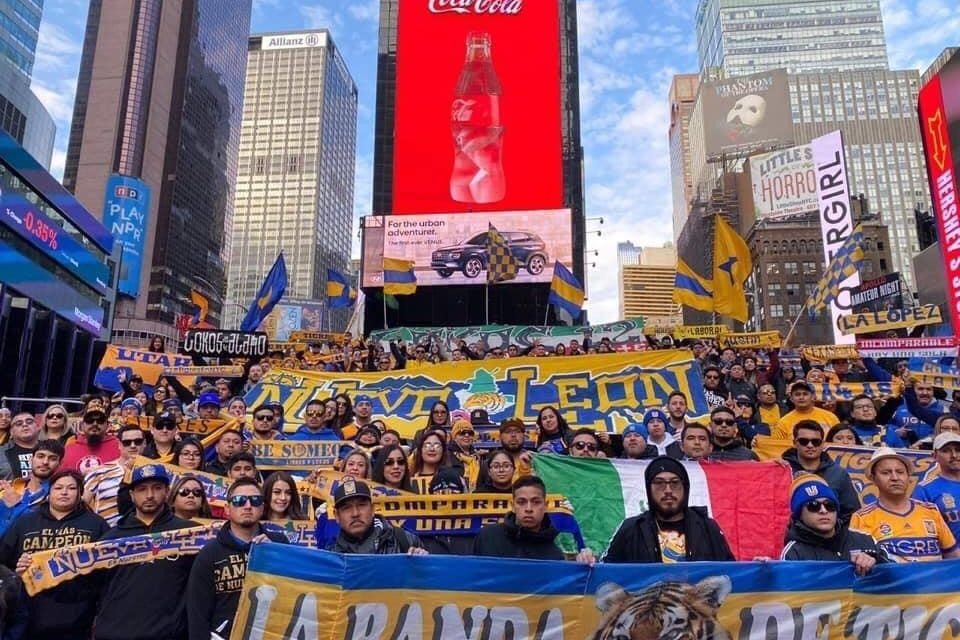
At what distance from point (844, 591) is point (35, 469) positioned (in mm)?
5917

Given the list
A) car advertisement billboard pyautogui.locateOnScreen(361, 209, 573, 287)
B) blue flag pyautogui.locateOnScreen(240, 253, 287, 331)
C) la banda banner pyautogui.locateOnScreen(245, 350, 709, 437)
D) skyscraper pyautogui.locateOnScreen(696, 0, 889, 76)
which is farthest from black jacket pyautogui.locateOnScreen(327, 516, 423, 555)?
skyscraper pyautogui.locateOnScreen(696, 0, 889, 76)

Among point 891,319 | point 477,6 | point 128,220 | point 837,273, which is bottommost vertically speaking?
point 891,319

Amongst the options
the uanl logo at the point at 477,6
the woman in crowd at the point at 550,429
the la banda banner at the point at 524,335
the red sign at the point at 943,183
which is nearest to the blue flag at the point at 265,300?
the la banda banner at the point at 524,335

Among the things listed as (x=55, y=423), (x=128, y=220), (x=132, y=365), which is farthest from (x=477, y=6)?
(x=128, y=220)

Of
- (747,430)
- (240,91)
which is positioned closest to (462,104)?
(747,430)

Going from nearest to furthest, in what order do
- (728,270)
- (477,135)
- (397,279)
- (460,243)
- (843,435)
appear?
1. (843,435)
2. (728,270)
3. (397,279)
4. (460,243)
5. (477,135)

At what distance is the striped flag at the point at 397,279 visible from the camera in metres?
32.2

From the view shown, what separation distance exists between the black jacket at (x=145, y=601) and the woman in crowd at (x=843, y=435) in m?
6.22

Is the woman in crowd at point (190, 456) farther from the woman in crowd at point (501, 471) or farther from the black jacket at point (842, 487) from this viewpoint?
the black jacket at point (842, 487)

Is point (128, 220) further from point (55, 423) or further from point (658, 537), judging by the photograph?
point (658, 537)

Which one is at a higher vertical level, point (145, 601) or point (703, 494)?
point (703, 494)

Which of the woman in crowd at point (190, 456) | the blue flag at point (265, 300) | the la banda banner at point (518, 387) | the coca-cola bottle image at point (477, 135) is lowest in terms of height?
the woman in crowd at point (190, 456)

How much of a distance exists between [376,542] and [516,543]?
882 mm

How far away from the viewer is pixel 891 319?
1445cm
